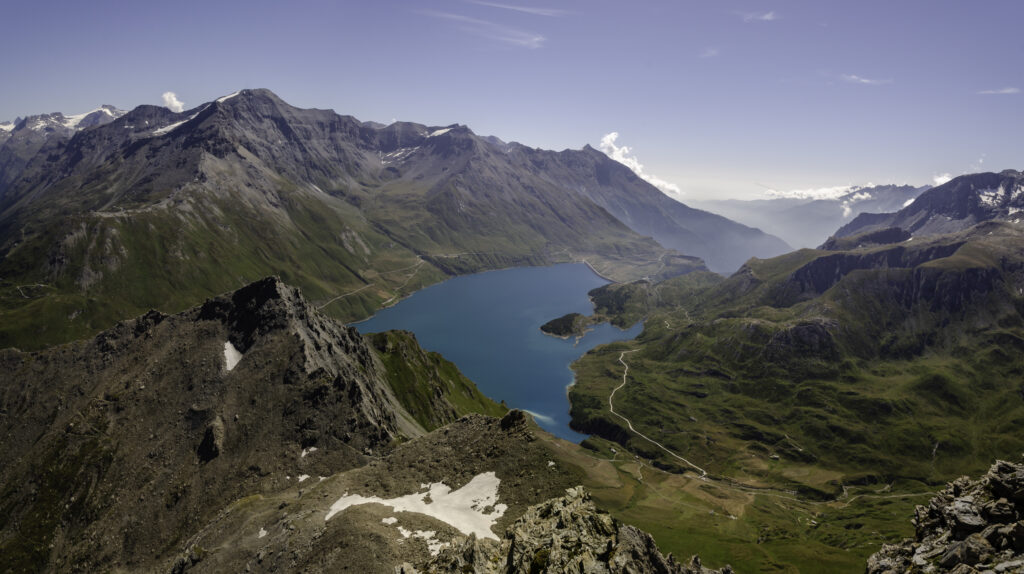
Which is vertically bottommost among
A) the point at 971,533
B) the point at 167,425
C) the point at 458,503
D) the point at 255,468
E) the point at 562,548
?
the point at 255,468

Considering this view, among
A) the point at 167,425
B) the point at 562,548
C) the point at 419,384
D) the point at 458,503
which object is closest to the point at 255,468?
the point at 167,425

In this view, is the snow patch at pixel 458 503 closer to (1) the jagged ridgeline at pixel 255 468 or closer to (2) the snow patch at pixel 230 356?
(1) the jagged ridgeline at pixel 255 468

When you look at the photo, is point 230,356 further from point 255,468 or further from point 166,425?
point 255,468

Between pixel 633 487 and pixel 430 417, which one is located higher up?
pixel 430 417

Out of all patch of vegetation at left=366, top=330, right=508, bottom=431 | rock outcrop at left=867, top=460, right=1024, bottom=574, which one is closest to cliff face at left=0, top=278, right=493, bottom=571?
patch of vegetation at left=366, top=330, right=508, bottom=431

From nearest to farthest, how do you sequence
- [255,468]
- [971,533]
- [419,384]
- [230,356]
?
[971,533] → [255,468] → [230,356] → [419,384]

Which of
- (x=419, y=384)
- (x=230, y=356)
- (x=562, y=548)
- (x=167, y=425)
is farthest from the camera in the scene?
(x=419, y=384)

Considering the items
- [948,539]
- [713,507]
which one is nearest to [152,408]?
[948,539]

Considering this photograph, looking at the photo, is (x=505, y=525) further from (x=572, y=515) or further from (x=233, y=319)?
(x=233, y=319)
